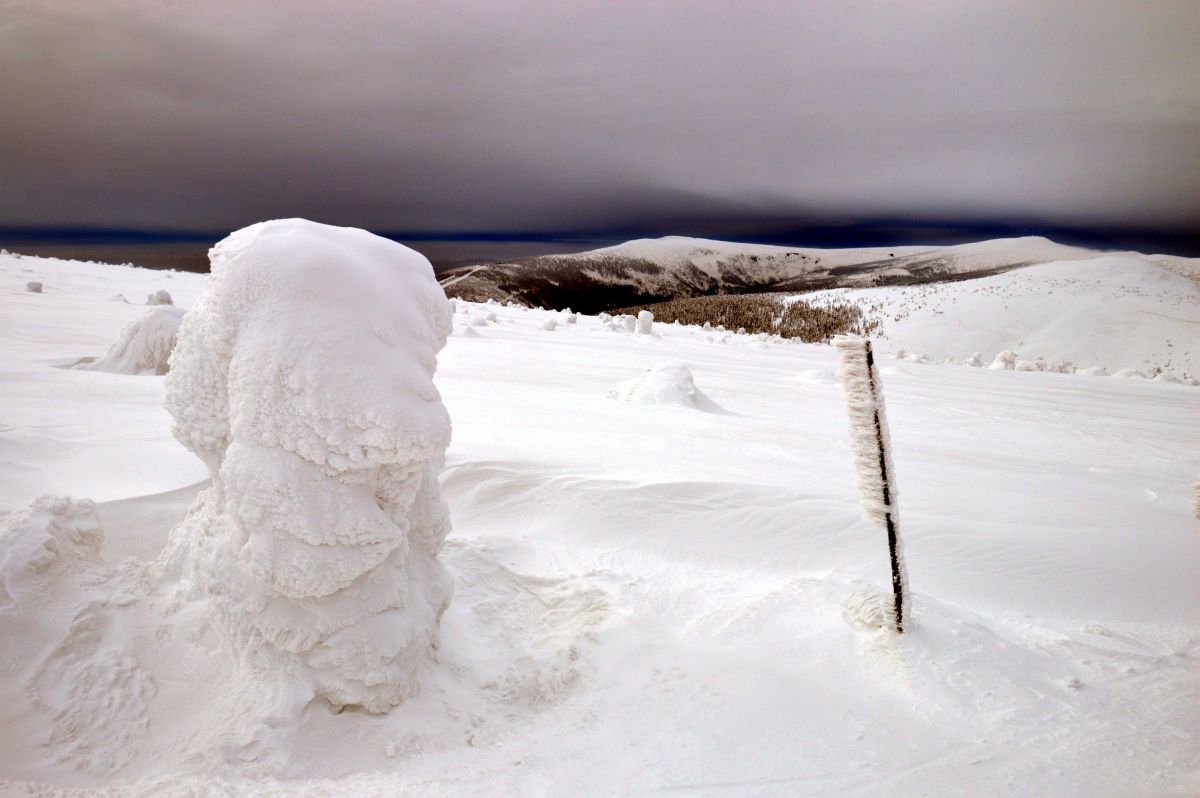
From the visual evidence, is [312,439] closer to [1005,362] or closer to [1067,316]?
[1005,362]

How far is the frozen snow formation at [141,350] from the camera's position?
21.7ft

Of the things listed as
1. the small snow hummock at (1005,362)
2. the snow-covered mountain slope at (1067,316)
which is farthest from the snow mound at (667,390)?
the snow-covered mountain slope at (1067,316)

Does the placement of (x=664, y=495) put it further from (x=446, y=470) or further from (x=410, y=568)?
(x=410, y=568)

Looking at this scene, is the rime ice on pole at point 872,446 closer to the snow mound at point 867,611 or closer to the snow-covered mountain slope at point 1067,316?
the snow mound at point 867,611

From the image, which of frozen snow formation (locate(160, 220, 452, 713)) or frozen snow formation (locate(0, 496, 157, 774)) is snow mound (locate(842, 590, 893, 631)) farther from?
frozen snow formation (locate(0, 496, 157, 774))

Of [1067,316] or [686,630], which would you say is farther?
[1067,316]

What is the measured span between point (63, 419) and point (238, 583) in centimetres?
366

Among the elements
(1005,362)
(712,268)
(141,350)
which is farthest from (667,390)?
(712,268)

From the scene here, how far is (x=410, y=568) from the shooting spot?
291 cm

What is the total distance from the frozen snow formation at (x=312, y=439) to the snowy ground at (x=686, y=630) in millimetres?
239

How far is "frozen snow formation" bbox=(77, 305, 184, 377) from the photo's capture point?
6625mm

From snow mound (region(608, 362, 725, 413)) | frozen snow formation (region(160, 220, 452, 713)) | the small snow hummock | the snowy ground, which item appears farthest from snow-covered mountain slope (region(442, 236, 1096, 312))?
frozen snow formation (region(160, 220, 452, 713))

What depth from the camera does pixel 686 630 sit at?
314 centimetres

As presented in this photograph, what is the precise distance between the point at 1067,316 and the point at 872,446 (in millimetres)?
24901
